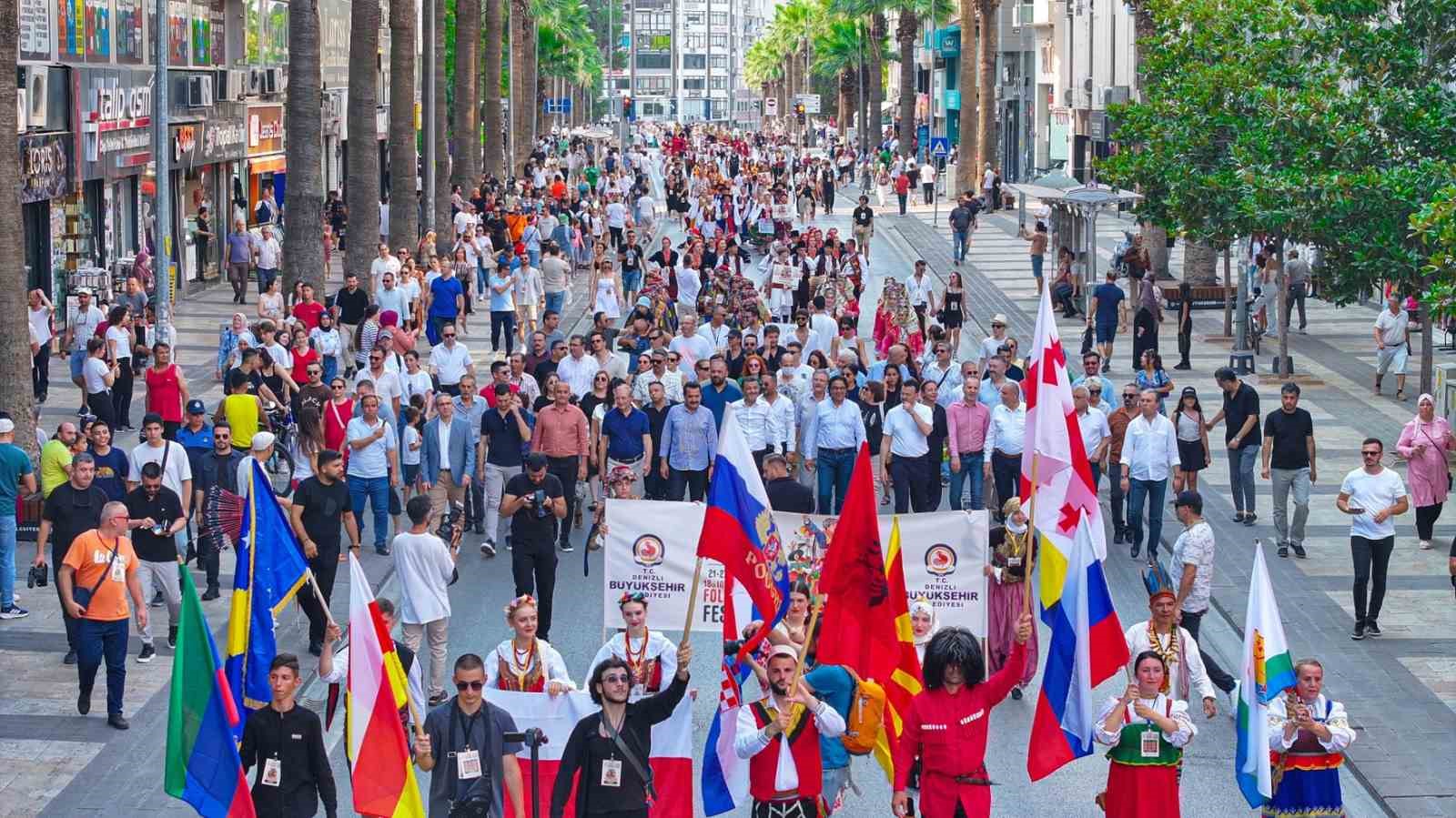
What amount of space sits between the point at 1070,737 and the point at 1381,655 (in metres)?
5.32

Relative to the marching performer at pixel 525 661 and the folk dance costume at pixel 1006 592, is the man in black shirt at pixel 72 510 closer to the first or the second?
the marching performer at pixel 525 661

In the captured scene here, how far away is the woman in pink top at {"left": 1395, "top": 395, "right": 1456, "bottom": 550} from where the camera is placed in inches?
720

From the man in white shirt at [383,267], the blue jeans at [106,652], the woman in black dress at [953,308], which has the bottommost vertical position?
the blue jeans at [106,652]

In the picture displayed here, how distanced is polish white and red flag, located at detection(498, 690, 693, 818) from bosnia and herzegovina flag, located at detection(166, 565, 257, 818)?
1.32m

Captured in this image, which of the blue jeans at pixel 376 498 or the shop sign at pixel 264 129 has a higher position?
the shop sign at pixel 264 129

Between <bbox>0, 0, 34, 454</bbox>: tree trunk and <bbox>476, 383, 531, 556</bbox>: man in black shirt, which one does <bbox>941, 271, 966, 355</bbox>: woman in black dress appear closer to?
<bbox>476, 383, 531, 556</bbox>: man in black shirt

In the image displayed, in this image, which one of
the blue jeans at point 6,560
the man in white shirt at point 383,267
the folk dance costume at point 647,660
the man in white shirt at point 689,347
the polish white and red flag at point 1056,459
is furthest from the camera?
the man in white shirt at point 383,267

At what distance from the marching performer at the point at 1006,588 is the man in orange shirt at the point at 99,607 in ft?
17.9

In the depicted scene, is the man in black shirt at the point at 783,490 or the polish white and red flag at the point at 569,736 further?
the man in black shirt at the point at 783,490

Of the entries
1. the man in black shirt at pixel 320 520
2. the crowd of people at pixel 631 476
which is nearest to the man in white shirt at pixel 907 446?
the crowd of people at pixel 631 476

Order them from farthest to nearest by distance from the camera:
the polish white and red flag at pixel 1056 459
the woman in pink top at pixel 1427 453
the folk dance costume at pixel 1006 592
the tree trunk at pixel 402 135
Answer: the tree trunk at pixel 402 135
the woman in pink top at pixel 1427 453
the folk dance costume at pixel 1006 592
the polish white and red flag at pixel 1056 459

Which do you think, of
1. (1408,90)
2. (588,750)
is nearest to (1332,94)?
(1408,90)

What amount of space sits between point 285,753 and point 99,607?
4100 millimetres

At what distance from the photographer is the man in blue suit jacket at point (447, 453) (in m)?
18.6
